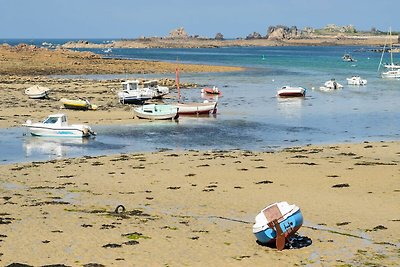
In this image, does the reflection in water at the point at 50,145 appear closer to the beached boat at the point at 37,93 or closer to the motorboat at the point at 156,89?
the beached boat at the point at 37,93

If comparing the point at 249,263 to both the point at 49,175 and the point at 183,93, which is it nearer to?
the point at 49,175

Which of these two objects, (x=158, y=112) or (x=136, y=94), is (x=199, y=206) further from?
(x=136, y=94)

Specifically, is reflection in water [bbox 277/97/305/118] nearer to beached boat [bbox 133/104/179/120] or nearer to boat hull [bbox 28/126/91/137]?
beached boat [bbox 133/104/179/120]

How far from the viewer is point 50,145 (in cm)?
2944

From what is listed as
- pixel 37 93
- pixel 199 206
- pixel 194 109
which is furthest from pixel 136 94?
pixel 199 206

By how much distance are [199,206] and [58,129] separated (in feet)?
48.6

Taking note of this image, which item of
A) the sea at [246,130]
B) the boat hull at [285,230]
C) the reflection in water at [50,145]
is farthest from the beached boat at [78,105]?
A: the boat hull at [285,230]

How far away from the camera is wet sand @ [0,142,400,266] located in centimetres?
1353

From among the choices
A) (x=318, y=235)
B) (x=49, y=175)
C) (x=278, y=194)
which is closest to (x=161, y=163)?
(x=49, y=175)

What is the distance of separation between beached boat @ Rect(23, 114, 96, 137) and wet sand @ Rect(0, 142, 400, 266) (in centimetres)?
517

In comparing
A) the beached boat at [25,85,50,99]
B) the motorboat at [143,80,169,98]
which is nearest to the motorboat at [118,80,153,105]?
the motorboat at [143,80,169,98]

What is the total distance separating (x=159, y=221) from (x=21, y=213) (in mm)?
3507

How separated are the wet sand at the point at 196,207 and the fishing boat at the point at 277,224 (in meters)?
0.27

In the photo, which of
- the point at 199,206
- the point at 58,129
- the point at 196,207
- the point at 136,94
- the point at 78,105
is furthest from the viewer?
the point at 136,94
